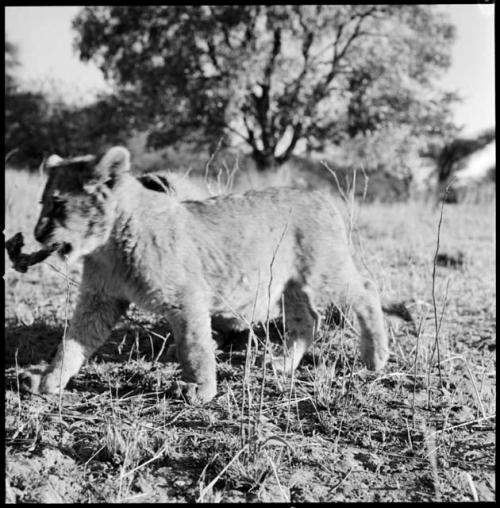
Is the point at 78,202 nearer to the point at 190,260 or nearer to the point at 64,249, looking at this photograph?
the point at 64,249

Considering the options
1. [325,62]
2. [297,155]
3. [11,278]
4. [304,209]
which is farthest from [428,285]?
[297,155]

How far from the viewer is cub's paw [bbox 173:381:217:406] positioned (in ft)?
10.4

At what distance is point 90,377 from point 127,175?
4.62 ft

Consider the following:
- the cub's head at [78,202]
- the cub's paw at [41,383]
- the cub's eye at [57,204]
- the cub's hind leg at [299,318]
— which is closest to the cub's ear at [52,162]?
the cub's head at [78,202]

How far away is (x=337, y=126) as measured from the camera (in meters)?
22.7

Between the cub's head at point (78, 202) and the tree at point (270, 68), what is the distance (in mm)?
16612

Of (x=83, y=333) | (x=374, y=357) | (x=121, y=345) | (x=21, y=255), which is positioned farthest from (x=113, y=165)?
(x=374, y=357)

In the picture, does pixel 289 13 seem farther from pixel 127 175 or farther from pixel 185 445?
Result: pixel 185 445

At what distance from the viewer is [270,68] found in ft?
65.8

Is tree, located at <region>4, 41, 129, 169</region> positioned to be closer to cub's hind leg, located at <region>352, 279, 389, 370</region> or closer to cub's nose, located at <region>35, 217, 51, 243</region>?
cub's hind leg, located at <region>352, 279, 389, 370</region>

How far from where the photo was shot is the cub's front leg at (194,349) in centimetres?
323

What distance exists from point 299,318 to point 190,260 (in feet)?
3.50

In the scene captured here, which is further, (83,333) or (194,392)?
(83,333)

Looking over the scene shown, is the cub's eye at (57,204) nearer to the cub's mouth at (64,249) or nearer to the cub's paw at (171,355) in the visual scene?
the cub's mouth at (64,249)
